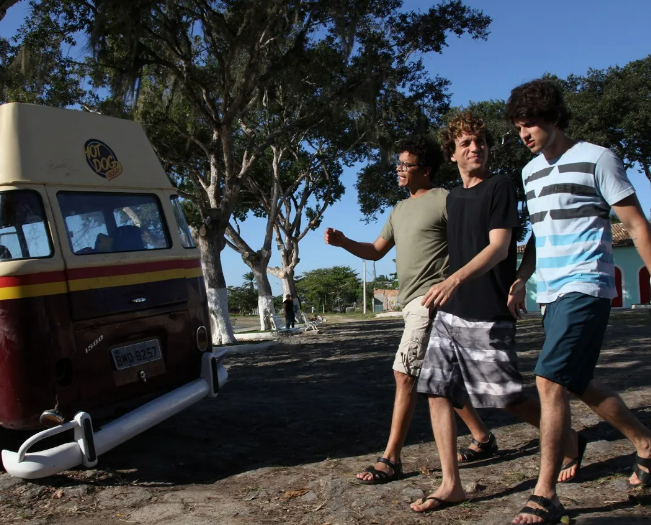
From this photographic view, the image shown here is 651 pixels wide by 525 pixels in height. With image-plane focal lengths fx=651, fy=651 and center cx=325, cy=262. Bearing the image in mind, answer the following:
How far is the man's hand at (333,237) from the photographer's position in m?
4.09

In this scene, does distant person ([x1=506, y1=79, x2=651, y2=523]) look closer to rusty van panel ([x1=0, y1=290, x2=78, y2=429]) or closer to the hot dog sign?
rusty van panel ([x1=0, y1=290, x2=78, y2=429])

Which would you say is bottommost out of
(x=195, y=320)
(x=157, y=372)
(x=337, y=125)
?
(x=157, y=372)

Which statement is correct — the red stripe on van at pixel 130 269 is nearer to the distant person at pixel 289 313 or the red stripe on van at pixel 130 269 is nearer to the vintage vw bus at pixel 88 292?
the vintage vw bus at pixel 88 292

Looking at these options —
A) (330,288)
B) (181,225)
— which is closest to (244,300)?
(330,288)

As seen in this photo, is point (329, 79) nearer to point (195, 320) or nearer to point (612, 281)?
point (195, 320)

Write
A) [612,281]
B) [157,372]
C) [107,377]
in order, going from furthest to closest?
[157,372] < [107,377] < [612,281]

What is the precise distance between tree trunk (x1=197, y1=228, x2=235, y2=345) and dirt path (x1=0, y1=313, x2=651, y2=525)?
28.2 feet

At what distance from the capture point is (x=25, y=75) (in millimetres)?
14484

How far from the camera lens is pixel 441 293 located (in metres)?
3.10

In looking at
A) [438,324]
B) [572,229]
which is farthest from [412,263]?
[572,229]

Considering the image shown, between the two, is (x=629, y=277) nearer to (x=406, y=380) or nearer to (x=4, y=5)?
(x=4, y=5)

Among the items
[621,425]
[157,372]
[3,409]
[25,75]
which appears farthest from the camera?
[25,75]

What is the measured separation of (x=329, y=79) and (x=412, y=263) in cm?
1409

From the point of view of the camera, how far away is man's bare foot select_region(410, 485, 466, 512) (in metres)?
3.25
